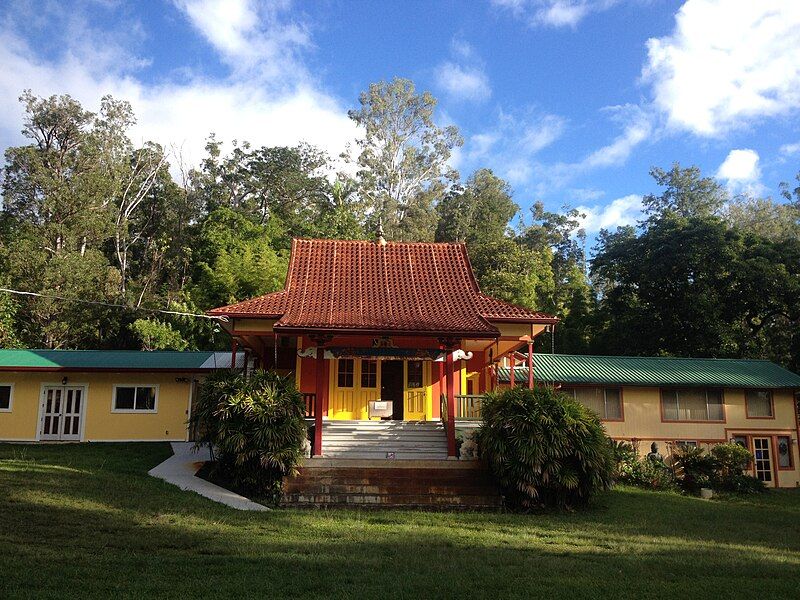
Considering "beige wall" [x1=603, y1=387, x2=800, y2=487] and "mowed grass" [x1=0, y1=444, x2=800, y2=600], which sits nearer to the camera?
"mowed grass" [x1=0, y1=444, x2=800, y2=600]

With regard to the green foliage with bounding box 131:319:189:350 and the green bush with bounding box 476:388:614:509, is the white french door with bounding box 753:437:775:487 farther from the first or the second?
the green foliage with bounding box 131:319:189:350

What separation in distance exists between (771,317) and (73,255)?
33.6 meters

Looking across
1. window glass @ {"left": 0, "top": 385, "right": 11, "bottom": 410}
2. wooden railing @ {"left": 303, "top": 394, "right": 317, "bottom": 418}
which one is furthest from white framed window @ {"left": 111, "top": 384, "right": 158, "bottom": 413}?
wooden railing @ {"left": 303, "top": 394, "right": 317, "bottom": 418}

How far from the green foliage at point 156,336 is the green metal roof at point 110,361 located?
552cm

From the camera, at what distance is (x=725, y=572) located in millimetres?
7480

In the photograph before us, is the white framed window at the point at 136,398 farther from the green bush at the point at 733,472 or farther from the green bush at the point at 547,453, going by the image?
the green bush at the point at 733,472

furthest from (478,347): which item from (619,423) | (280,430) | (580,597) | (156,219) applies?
(156,219)

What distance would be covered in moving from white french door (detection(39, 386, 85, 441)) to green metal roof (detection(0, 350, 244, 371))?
0.91 meters

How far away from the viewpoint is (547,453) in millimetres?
11836

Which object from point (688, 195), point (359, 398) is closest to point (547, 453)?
point (359, 398)

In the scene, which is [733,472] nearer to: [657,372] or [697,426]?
[697,426]

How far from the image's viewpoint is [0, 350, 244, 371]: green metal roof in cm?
1950

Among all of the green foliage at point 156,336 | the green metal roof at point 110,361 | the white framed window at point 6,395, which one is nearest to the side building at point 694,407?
the green metal roof at point 110,361

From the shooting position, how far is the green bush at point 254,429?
12164 mm
